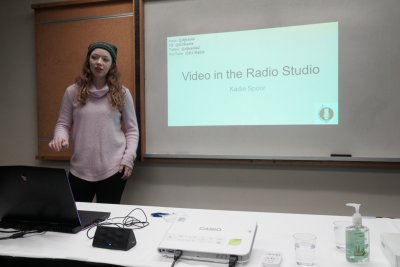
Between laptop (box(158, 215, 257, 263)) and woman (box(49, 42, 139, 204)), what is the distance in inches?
47.0

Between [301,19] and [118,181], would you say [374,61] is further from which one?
[118,181]

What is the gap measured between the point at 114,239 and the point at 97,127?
4.03 feet

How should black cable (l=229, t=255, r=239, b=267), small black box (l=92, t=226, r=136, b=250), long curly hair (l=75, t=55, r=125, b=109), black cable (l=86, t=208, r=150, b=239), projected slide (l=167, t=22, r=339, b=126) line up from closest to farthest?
black cable (l=229, t=255, r=239, b=267) < small black box (l=92, t=226, r=136, b=250) < black cable (l=86, t=208, r=150, b=239) < long curly hair (l=75, t=55, r=125, b=109) < projected slide (l=167, t=22, r=339, b=126)

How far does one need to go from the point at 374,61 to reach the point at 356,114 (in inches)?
14.6

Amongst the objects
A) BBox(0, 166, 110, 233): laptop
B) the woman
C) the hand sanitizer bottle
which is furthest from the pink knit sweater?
the hand sanitizer bottle

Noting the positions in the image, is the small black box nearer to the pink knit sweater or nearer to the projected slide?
the pink knit sweater

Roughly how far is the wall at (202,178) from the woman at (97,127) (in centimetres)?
61

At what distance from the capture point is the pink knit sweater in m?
2.18

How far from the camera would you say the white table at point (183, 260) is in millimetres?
980

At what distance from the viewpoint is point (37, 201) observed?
1188 millimetres

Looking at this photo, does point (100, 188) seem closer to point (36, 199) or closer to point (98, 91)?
point (98, 91)

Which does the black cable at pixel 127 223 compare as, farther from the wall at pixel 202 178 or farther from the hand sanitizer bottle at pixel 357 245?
the wall at pixel 202 178

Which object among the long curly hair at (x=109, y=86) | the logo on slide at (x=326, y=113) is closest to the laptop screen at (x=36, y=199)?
the long curly hair at (x=109, y=86)

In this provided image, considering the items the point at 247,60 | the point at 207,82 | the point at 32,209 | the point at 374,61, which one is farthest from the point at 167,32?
the point at 32,209
